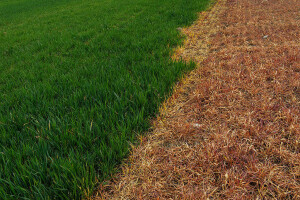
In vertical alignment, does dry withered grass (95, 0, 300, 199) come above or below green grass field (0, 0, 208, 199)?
below

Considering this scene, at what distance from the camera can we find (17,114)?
6.46 feet

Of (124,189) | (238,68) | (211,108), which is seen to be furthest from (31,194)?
(238,68)

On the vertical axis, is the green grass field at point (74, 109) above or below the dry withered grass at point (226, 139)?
above

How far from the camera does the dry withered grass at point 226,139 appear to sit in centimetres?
125

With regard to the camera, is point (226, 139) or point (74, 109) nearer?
point (226, 139)

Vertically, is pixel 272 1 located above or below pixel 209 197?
above

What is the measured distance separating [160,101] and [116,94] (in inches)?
21.5

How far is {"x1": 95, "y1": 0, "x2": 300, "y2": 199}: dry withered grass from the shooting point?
1.25 m

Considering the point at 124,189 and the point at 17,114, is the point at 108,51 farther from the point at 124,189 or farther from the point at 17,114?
the point at 124,189

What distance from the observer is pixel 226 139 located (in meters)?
1.56

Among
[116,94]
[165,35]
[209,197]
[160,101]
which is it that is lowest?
[209,197]

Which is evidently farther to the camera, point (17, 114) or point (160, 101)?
point (160, 101)

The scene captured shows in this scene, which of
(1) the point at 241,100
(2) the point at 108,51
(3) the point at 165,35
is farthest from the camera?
(3) the point at 165,35

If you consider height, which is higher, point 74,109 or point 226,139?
point 74,109
